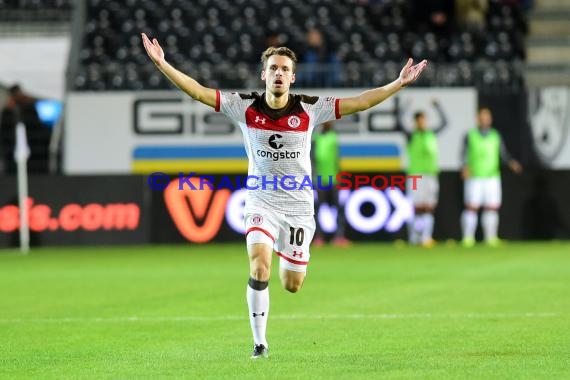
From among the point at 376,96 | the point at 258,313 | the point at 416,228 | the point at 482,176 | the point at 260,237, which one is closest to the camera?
the point at 258,313

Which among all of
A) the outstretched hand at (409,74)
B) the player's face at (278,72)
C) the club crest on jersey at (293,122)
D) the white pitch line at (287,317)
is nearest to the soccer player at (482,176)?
the white pitch line at (287,317)

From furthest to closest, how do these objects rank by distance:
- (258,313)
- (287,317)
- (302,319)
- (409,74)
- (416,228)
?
1. (416,228)
2. (287,317)
3. (302,319)
4. (409,74)
5. (258,313)

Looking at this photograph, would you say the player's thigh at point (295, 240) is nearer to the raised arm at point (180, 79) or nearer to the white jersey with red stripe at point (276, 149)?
the white jersey with red stripe at point (276, 149)

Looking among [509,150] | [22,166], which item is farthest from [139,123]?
[509,150]

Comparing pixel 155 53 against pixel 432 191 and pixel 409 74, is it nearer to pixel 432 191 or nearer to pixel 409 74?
pixel 409 74

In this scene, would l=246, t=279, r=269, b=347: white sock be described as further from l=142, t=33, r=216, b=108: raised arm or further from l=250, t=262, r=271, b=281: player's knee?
l=142, t=33, r=216, b=108: raised arm

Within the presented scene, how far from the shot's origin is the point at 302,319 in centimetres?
1117

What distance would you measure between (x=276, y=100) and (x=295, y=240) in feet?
3.06

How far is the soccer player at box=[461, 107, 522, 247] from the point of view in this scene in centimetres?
2253

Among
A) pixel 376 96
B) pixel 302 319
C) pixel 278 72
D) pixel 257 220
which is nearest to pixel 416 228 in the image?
pixel 302 319

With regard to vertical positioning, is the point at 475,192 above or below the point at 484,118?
below

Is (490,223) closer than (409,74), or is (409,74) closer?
(409,74)

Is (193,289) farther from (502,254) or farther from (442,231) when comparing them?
(442,231)

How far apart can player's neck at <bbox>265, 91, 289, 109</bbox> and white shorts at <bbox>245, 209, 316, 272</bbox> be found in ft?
2.30
